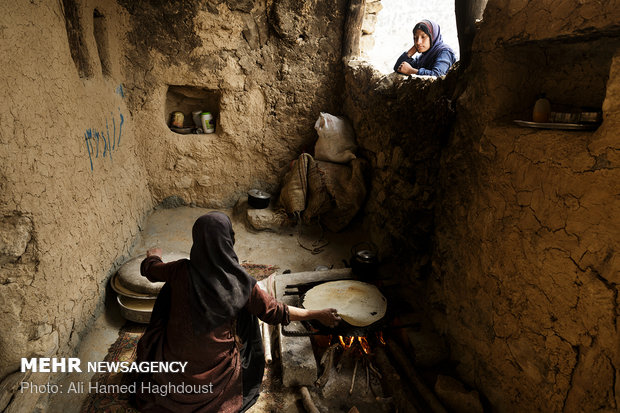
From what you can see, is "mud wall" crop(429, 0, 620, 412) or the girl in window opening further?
the girl in window opening

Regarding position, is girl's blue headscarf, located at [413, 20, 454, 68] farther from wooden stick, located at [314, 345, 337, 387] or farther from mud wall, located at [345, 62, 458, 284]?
wooden stick, located at [314, 345, 337, 387]

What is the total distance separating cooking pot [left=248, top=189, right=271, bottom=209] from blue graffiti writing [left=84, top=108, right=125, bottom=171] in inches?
61.7

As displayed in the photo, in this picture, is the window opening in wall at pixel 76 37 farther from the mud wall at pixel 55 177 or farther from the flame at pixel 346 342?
the flame at pixel 346 342

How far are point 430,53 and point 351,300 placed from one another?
2.63 m

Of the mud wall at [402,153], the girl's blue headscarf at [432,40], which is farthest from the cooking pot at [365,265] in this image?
the girl's blue headscarf at [432,40]

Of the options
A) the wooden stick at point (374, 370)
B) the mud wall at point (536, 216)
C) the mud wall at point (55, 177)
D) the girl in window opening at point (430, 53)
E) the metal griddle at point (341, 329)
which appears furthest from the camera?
the girl in window opening at point (430, 53)

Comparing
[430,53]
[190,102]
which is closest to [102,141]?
[190,102]

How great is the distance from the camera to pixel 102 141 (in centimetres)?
320

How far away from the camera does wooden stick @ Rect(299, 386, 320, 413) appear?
2.18 metres

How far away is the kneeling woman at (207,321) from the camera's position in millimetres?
1866

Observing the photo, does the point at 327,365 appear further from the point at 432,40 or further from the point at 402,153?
the point at 432,40

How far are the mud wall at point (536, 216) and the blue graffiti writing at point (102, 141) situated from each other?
2.86 metres

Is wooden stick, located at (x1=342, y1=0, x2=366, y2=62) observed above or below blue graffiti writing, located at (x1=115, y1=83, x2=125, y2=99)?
above

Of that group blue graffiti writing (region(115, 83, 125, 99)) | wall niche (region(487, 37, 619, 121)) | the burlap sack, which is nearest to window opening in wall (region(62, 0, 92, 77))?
blue graffiti writing (region(115, 83, 125, 99))
